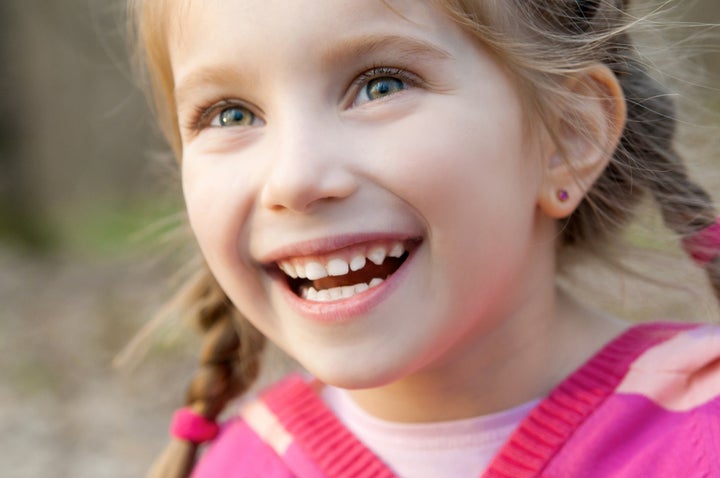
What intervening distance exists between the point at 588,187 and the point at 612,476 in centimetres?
41

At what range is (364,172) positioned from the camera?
1162mm

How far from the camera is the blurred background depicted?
3137 millimetres

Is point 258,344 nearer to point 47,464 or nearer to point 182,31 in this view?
point 182,31

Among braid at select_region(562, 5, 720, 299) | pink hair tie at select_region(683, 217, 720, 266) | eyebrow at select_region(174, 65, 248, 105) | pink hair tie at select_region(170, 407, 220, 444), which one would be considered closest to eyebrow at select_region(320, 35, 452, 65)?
eyebrow at select_region(174, 65, 248, 105)

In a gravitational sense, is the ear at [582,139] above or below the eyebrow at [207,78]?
below

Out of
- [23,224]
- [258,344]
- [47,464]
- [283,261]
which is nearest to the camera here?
[283,261]

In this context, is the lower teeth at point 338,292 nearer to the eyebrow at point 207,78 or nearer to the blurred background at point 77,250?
the eyebrow at point 207,78

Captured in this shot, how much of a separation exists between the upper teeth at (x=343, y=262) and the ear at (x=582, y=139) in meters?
0.26

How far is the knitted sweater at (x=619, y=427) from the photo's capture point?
4.11 feet

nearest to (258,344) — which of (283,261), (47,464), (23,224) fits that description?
(283,261)

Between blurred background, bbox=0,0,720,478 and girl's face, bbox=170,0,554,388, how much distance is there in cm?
146

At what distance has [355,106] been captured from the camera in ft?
3.96

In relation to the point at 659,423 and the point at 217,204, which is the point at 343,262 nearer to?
the point at 217,204

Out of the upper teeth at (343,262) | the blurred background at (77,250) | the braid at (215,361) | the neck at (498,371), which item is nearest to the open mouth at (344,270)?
the upper teeth at (343,262)
